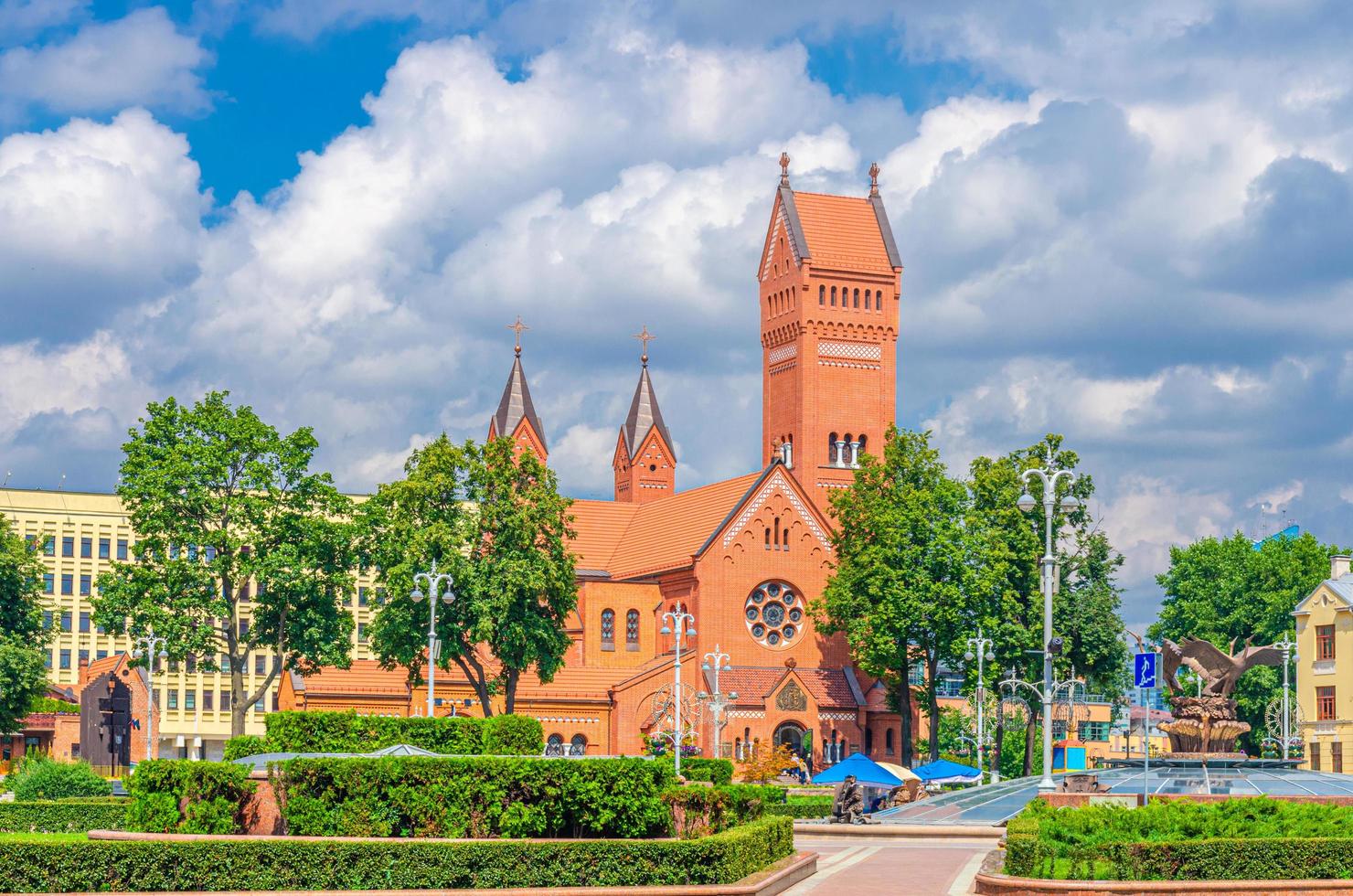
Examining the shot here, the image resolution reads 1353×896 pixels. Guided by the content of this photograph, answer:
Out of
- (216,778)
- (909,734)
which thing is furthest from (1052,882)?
(909,734)

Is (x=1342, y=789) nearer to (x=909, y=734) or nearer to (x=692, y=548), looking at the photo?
(x=909, y=734)

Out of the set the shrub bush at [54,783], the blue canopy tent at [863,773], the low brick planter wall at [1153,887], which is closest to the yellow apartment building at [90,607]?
the shrub bush at [54,783]

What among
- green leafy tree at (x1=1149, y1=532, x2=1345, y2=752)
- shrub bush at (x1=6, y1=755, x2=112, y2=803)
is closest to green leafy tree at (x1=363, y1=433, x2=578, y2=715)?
shrub bush at (x1=6, y1=755, x2=112, y2=803)

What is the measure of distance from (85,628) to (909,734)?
218 feet

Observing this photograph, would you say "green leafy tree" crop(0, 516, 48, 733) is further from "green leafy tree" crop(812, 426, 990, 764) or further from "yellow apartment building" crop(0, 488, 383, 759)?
"yellow apartment building" crop(0, 488, 383, 759)

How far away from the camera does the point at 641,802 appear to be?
96.8ft

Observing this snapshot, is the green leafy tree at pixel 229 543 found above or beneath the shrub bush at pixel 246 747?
above

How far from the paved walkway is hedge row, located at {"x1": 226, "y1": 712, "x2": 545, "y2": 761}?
22.2 ft

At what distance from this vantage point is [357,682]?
79062 mm

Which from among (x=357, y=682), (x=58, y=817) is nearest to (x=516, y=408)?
(x=357, y=682)

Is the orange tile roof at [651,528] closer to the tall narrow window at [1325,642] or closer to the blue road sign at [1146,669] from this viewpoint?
the tall narrow window at [1325,642]

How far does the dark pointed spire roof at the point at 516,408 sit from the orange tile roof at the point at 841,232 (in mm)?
25013

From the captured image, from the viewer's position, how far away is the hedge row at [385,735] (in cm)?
3594

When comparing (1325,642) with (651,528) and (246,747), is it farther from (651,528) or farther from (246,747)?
(246,747)
